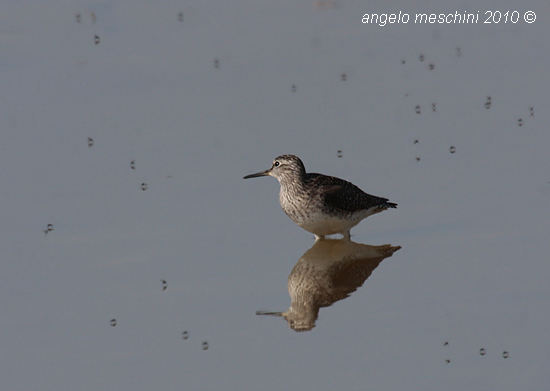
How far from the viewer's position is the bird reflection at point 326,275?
1106cm

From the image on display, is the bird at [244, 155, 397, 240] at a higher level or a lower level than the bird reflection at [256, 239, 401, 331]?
higher

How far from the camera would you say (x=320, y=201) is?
531 inches

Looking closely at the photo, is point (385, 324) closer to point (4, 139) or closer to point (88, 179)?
point (88, 179)

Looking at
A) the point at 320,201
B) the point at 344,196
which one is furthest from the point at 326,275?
the point at 344,196

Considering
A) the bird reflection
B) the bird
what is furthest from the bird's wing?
the bird reflection

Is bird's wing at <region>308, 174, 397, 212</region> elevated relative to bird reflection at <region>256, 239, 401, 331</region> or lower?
elevated

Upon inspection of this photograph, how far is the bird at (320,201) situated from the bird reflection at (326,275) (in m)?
0.38

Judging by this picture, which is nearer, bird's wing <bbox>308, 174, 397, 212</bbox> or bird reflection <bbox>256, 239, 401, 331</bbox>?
bird reflection <bbox>256, 239, 401, 331</bbox>

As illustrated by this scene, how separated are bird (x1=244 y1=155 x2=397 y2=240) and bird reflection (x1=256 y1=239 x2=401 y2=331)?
1.26 feet

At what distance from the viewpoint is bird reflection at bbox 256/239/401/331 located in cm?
1106

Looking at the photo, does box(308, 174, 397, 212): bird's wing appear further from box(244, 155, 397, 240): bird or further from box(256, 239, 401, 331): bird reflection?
box(256, 239, 401, 331): bird reflection

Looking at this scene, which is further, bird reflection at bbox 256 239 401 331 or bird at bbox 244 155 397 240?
bird at bbox 244 155 397 240

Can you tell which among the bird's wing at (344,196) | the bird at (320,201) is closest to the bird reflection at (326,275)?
the bird at (320,201)

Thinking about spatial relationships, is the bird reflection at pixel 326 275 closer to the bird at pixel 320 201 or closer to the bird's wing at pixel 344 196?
the bird at pixel 320 201
